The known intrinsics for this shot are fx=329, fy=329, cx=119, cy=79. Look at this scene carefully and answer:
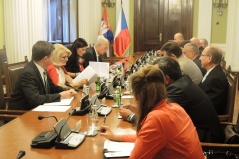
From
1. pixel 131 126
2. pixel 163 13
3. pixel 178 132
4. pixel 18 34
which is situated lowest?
pixel 131 126

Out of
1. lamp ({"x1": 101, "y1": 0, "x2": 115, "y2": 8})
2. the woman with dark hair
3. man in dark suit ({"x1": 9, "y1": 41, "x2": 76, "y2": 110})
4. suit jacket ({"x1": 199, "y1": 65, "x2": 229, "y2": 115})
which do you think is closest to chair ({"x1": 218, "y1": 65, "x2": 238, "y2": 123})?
suit jacket ({"x1": 199, "y1": 65, "x2": 229, "y2": 115})

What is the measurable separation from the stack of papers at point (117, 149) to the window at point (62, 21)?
592cm

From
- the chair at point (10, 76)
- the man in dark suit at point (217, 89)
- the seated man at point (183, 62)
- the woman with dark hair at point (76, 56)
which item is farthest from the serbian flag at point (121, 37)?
the man in dark suit at point (217, 89)

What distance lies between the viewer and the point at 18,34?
5785 mm

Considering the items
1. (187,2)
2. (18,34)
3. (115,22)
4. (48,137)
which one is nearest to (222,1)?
(187,2)

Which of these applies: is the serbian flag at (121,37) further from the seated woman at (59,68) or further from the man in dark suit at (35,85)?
the man in dark suit at (35,85)

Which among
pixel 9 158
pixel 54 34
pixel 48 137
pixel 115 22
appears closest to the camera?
pixel 9 158

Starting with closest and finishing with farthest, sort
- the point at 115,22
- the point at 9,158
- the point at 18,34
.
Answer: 1. the point at 9,158
2. the point at 18,34
3. the point at 115,22

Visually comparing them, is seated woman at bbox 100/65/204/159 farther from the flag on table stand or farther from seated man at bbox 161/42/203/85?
the flag on table stand

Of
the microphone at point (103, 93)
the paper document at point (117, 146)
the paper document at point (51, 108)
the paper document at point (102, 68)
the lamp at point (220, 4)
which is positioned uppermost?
the lamp at point (220, 4)

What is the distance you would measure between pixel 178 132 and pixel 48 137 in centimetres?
80

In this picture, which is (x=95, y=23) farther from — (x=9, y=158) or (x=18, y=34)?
(x=9, y=158)

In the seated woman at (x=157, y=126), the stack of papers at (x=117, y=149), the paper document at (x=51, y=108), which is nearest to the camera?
the seated woman at (x=157, y=126)

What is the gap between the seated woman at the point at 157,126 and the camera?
1.57m
